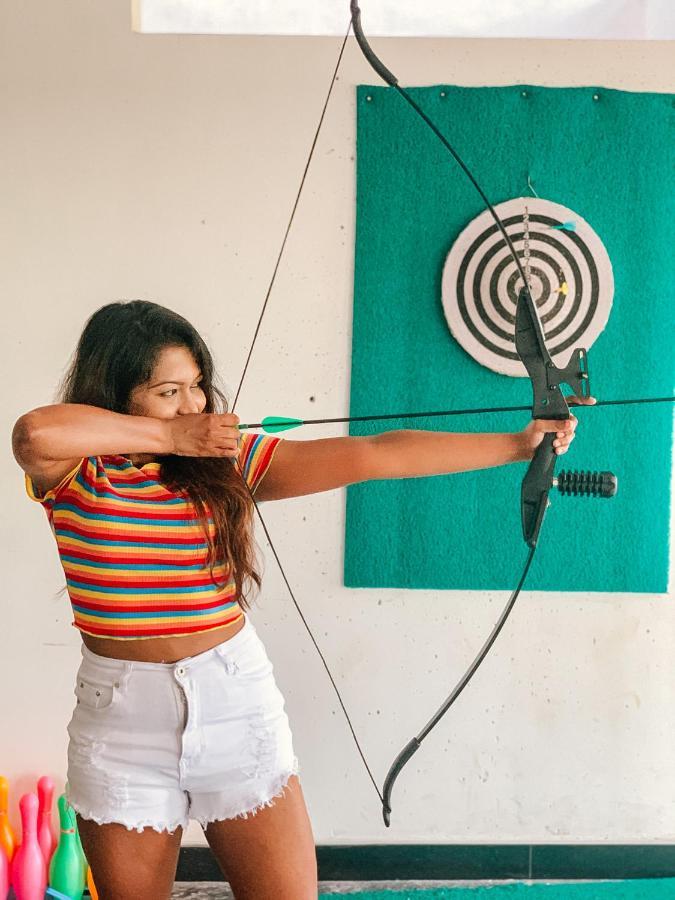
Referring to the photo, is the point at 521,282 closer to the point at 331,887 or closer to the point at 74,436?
the point at 74,436

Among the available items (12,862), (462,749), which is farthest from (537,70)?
(12,862)

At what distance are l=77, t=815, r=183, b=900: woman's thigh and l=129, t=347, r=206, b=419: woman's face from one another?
1.72ft

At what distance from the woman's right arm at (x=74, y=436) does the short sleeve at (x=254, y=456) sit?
5.9 inches

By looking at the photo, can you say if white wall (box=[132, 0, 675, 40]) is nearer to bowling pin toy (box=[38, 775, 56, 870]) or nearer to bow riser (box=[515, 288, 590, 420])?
bow riser (box=[515, 288, 590, 420])

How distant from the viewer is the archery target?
6.33 feet

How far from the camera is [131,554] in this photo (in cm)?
114

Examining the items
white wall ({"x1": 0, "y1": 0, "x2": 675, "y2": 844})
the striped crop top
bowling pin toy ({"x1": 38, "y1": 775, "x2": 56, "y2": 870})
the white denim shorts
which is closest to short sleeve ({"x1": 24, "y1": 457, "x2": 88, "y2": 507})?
the striped crop top

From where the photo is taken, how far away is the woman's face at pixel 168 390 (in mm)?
1181

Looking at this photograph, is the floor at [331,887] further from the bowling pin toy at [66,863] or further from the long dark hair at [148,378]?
the long dark hair at [148,378]

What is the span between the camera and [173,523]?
46.0 inches

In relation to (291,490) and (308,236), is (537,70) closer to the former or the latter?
(308,236)

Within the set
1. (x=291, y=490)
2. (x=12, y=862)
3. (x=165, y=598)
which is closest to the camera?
(x=165, y=598)

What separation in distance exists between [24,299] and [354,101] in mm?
818

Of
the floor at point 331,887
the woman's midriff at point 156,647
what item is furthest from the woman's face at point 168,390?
the floor at point 331,887
